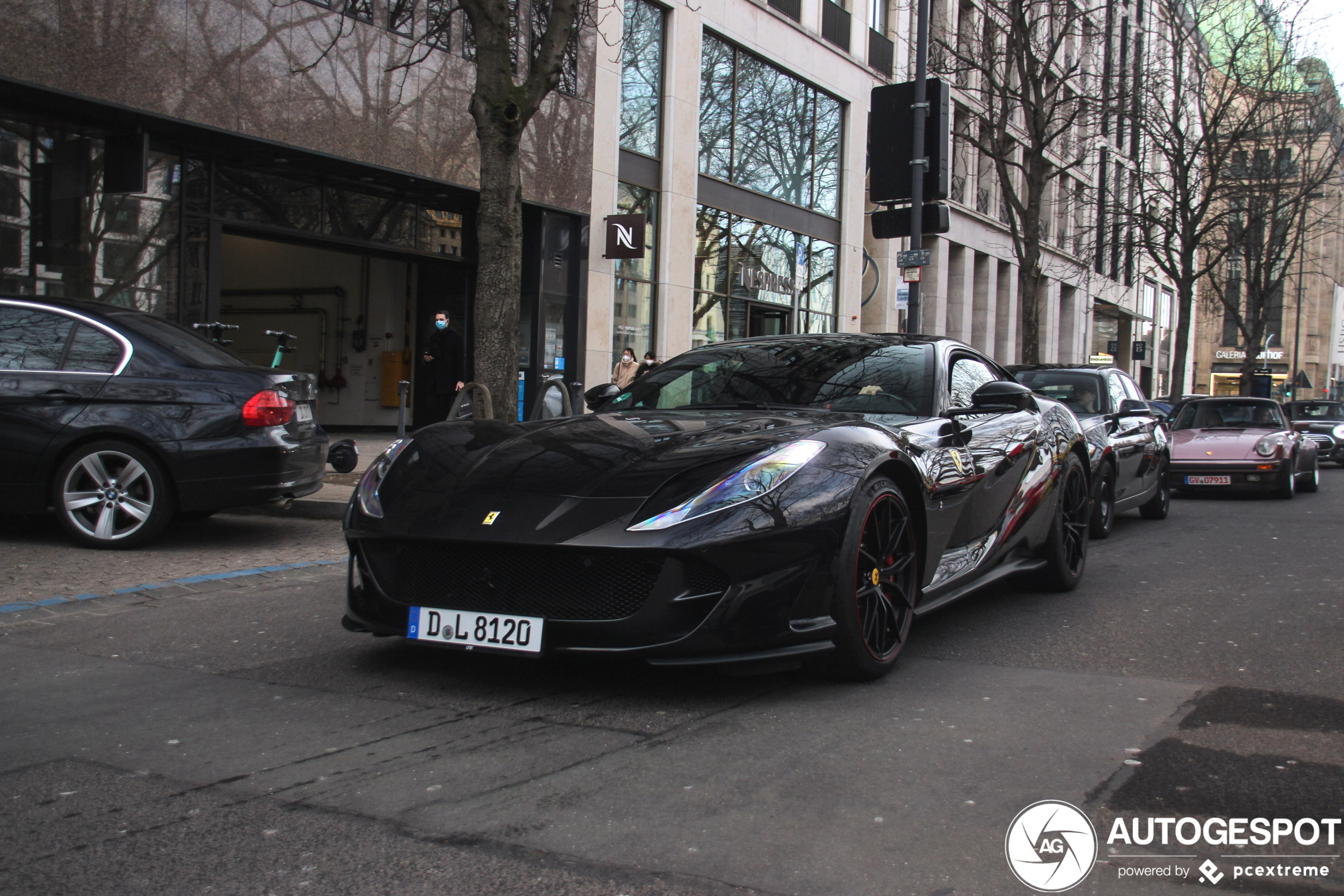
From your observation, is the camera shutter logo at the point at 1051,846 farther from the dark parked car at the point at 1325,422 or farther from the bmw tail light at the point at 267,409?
the dark parked car at the point at 1325,422

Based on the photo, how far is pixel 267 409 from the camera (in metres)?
7.70

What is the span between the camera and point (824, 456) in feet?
13.9

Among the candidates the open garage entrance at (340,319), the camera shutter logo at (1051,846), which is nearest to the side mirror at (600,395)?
the camera shutter logo at (1051,846)

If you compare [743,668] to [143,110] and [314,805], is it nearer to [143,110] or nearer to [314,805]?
[314,805]

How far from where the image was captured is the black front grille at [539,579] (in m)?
3.79

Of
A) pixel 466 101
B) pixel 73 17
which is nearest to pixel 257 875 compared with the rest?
pixel 73 17

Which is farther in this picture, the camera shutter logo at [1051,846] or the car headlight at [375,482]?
the car headlight at [375,482]

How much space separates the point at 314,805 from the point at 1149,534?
8583mm

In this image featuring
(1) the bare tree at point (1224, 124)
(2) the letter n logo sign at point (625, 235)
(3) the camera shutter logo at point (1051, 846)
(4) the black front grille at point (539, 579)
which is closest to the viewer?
(3) the camera shutter logo at point (1051, 846)

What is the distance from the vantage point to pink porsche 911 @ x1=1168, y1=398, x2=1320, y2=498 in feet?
47.3

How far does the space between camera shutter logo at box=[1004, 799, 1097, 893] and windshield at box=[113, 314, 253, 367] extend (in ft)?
20.8

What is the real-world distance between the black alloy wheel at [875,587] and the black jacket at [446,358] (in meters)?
11.8

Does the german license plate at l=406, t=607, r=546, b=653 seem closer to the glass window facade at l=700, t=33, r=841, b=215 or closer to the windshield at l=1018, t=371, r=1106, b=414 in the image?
the windshield at l=1018, t=371, r=1106, b=414

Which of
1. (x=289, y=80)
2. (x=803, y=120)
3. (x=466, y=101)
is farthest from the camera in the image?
(x=803, y=120)
